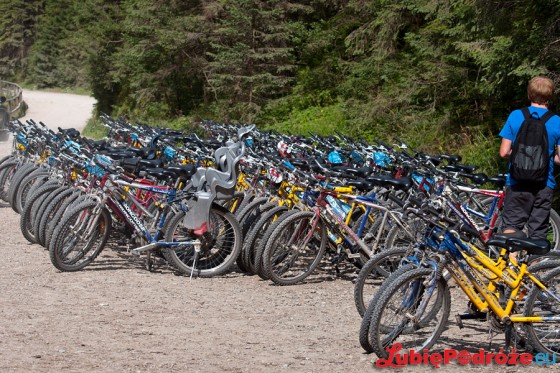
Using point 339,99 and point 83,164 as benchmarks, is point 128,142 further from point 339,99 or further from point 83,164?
point 339,99

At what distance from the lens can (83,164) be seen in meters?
8.79

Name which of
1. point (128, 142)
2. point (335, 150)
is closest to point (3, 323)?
point (335, 150)

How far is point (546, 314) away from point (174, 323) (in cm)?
271

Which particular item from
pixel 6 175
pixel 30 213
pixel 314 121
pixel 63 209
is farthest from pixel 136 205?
pixel 314 121

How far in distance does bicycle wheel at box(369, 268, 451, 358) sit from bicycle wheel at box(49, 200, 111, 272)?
12.5 ft

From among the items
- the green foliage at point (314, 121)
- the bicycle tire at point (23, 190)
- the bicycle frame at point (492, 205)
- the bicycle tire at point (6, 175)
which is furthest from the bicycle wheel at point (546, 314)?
the green foliage at point (314, 121)

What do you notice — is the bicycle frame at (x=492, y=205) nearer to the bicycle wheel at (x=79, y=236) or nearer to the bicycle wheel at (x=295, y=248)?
the bicycle wheel at (x=295, y=248)

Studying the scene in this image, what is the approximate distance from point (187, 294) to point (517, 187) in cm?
295

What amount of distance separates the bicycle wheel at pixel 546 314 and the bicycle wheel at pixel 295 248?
2.59 meters

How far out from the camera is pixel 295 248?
751cm

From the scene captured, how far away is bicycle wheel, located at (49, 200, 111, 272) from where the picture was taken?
26.4ft

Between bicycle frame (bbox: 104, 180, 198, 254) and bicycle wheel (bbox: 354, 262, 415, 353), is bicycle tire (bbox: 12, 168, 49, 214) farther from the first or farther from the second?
bicycle wheel (bbox: 354, 262, 415, 353)

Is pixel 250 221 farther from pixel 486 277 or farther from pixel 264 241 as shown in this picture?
pixel 486 277

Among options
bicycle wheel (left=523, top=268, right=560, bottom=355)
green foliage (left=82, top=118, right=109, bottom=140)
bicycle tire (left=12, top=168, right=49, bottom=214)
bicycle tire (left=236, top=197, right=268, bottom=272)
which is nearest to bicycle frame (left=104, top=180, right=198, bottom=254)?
bicycle tire (left=236, top=197, right=268, bottom=272)
